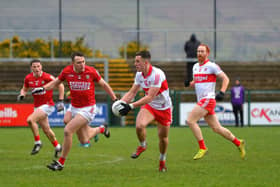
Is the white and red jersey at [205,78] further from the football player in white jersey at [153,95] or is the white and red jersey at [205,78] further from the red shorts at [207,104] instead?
the football player in white jersey at [153,95]

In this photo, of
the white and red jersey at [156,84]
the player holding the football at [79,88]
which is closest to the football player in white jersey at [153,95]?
the white and red jersey at [156,84]

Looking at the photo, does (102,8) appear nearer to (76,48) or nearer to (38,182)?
(76,48)

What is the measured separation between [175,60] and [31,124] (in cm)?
2067

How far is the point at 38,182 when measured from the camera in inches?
414

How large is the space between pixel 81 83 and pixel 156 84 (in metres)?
1.50

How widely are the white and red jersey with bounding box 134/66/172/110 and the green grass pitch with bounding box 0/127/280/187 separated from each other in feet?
3.81

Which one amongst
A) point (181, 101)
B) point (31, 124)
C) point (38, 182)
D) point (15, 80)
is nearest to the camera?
point (38, 182)

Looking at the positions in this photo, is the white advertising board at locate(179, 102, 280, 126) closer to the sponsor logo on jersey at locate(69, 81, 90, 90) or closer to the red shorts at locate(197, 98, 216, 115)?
the red shorts at locate(197, 98, 216, 115)

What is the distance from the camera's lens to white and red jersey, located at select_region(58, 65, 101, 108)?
40.4ft

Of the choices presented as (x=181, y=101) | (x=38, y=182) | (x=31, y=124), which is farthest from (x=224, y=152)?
(x=181, y=101)

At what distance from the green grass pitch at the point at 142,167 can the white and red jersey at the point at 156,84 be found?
1.16m

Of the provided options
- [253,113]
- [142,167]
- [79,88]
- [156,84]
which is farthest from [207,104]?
[253,113]

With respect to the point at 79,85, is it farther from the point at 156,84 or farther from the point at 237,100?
the point at 237,100

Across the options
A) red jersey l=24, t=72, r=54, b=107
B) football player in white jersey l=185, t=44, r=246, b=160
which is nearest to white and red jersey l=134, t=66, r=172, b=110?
football player in white jersey l=185, t=44, r=246, b=160
